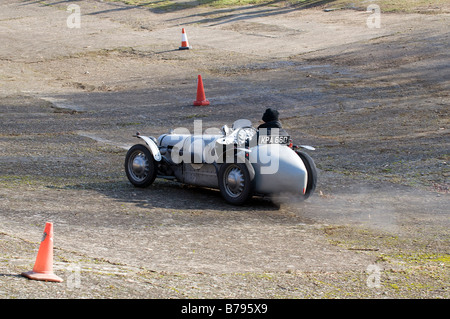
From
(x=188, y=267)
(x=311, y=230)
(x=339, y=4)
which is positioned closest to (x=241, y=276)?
(x=188, y=267)

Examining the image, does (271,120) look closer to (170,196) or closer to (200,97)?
(170,196)

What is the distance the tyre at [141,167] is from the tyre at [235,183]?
1.27 metres

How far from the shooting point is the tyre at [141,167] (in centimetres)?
1047

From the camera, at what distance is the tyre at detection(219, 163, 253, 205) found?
31.0 ft

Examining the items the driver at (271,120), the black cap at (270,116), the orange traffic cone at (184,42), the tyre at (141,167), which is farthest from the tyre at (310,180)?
the orange traffic cone at (184,42)

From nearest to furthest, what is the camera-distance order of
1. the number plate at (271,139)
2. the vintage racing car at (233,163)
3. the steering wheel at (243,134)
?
the vintage racing car at (233,163) → the number plate at (271,139) → the steering wheel at (243,134)

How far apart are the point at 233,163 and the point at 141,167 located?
1.69 meters

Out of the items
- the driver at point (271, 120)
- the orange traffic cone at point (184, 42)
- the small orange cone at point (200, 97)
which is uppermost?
the orange traffic cone at point (184, 42)

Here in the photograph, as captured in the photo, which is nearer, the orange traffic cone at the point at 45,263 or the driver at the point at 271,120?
the orange traffic cone at the point at 45,263

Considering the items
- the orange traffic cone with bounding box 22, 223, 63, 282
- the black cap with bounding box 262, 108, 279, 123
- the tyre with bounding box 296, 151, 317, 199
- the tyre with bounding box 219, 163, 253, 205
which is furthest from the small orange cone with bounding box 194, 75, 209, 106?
the orange traffic cone with bounding box 22, 223, 63, 282

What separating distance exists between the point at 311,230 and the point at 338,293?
7.63 ft

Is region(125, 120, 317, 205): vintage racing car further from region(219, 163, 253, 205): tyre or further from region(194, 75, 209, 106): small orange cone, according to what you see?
region(194, 75, 209, 106): small orange cone

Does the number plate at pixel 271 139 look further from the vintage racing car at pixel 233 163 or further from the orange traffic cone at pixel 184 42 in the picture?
the orange traffic cone at pixel 184 42

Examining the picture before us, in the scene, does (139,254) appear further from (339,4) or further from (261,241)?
(339,4)
